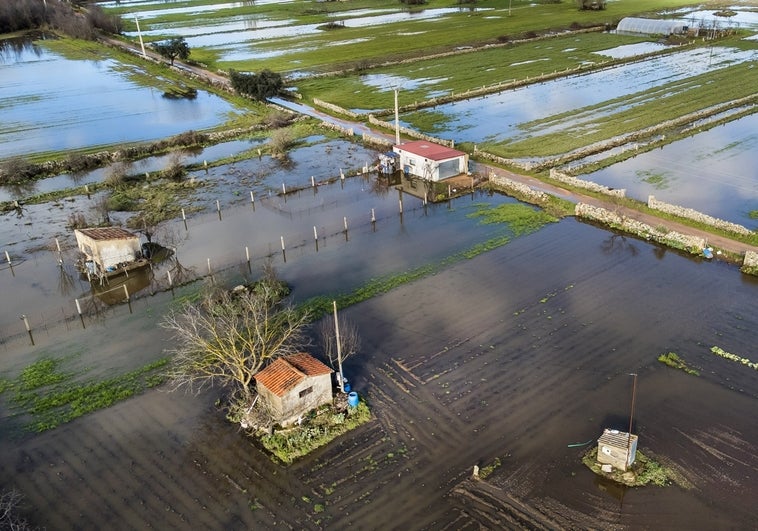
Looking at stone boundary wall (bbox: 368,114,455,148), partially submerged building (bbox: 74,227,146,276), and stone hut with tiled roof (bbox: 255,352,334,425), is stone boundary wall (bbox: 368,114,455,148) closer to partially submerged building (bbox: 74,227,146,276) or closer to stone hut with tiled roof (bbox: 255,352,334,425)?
partially submerged building (bbox: 74,227,146,276)

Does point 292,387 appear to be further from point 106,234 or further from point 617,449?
point 106,234

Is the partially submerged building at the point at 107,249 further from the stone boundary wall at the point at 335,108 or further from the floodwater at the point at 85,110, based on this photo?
the stone boundary wall at the point at 335,108

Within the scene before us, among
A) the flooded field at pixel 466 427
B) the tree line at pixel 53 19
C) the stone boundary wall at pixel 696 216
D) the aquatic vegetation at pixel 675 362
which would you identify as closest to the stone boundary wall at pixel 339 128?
the stone boundary wall at pixel 696 216

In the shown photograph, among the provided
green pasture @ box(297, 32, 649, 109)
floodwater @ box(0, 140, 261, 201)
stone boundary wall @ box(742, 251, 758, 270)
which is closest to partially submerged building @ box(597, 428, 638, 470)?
stone boundary wall @ box(742, 251, 758, 270)

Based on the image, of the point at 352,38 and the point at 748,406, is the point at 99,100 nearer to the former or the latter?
the point at 352,38

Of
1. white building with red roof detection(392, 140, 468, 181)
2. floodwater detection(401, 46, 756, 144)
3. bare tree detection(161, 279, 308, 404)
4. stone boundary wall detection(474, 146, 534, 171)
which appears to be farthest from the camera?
floodwater detection(401, 46, 756, 144)

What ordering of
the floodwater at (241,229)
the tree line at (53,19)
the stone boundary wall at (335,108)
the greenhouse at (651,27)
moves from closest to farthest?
the floodwater at (241,229), the stone boundary wall at (335,108), the greenhouse at (651,27), the tree line at (53,19)
